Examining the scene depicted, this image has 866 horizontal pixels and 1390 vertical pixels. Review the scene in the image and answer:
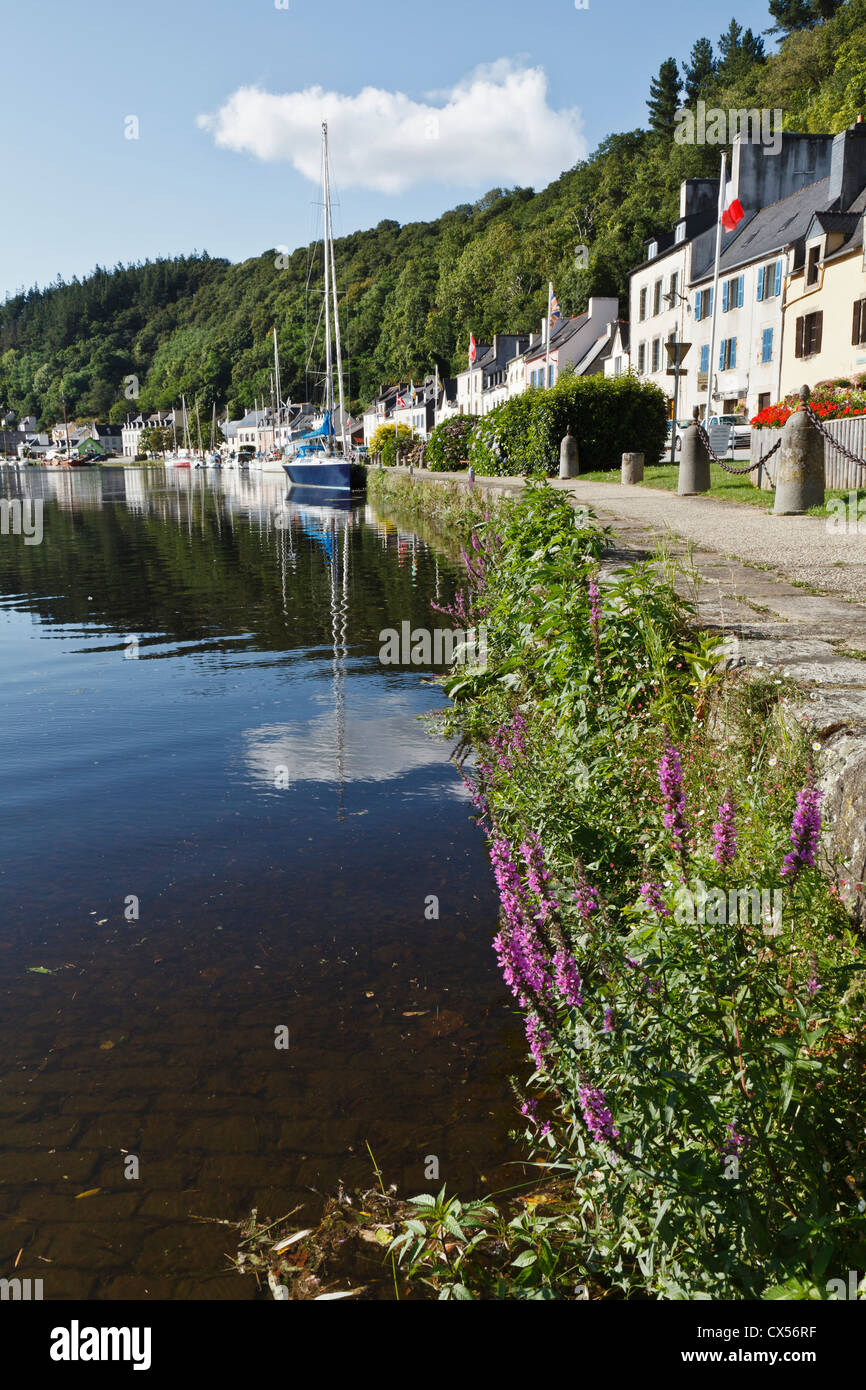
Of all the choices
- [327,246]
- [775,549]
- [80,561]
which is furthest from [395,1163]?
[327,246]

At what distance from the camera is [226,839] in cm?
570

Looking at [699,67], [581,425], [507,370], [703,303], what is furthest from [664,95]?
[581,425]

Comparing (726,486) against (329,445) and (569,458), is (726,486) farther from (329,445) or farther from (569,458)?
(329,445)

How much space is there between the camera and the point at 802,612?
582 cm

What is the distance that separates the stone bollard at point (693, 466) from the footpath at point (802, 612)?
3474mm

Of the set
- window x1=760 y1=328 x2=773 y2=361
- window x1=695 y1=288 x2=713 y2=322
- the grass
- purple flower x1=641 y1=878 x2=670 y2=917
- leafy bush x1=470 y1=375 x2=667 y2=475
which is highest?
window x1=695 y1=288 x2=713 y2=322

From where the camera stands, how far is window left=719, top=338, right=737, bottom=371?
39656 millimetres

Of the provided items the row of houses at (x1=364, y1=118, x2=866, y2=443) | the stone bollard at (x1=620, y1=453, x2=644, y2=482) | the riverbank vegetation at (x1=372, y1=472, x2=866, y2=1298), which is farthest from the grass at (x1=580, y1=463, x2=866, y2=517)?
the riverbank vegetation at (x1=372, y1=472, x2=866, y2=1298)

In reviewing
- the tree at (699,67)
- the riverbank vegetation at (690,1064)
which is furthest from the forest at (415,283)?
the riverbank vegetation at (690,1064)

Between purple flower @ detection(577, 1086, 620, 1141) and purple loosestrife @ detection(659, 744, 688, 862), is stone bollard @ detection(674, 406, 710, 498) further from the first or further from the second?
purple flower @ detection(577, 1086, 620, 1141)

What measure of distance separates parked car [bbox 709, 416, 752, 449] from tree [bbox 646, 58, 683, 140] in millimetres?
68017

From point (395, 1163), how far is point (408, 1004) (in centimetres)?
93

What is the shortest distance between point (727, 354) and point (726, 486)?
84.3ft

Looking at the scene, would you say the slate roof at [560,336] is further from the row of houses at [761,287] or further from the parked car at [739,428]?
the parked car at [739,428]
